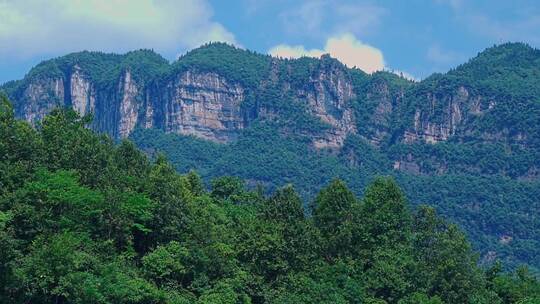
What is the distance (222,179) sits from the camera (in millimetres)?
97125

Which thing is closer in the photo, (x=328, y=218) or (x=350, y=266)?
(x=350, y=266)

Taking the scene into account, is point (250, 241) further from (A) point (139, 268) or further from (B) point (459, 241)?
(B) point (459, 241)

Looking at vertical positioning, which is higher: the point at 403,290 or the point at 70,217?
the point at 70,217

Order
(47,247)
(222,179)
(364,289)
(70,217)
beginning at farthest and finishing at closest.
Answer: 1. (222,179)
2. (364,289)
3. (70,217)
4. (47,247)

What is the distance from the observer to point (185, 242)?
62156mm

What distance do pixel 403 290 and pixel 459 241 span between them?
6.50 metres

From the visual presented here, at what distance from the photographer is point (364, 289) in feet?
211

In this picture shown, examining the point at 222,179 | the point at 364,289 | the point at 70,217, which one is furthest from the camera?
the point at 222,179

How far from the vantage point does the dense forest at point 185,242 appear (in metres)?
54.5

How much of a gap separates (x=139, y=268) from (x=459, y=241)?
895 inches

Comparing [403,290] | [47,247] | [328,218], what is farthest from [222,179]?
[47,247]

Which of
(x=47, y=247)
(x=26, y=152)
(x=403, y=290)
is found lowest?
(x=403, y=290)

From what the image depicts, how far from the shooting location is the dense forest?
179 ft

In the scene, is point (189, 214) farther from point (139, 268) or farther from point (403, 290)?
point (403, 290)
